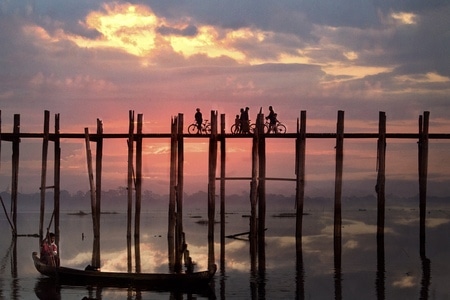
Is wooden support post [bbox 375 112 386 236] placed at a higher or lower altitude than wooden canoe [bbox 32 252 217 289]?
higher

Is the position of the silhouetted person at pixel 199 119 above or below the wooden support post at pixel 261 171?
above

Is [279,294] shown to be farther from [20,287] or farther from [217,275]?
[20,287]

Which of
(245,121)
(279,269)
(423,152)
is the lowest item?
(279,269)

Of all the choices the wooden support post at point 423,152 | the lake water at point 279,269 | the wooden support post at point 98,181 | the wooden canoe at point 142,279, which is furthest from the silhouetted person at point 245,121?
the wooden canoe at point 142,279

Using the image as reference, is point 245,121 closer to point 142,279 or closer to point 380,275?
point 380,275

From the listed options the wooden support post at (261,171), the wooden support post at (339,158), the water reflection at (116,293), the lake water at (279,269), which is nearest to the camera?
the water reflection at (116,293)

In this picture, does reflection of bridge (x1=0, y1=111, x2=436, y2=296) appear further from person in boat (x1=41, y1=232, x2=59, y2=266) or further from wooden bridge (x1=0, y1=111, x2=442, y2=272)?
person in boat (x1=41, y1=232, x2=59, y2=266)

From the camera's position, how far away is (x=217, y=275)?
92.7ft

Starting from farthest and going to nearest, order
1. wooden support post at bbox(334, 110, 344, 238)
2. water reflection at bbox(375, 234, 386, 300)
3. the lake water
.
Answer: wooden support post at bbox(334, 110, 344, 238)
water reflection at bbox(375, 234, 386, 300)
the lake water

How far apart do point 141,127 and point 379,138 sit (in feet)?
36.6

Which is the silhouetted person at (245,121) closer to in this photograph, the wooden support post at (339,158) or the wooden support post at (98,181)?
the wooden support post at (339,158)

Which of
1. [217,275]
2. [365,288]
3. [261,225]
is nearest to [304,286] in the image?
[365,288]

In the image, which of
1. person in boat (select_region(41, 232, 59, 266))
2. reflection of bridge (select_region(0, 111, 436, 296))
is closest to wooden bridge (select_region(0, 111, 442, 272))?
reflection of bridge (select_region(0, 111, 436, 296))

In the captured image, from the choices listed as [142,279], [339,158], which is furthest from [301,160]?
[142,279]
